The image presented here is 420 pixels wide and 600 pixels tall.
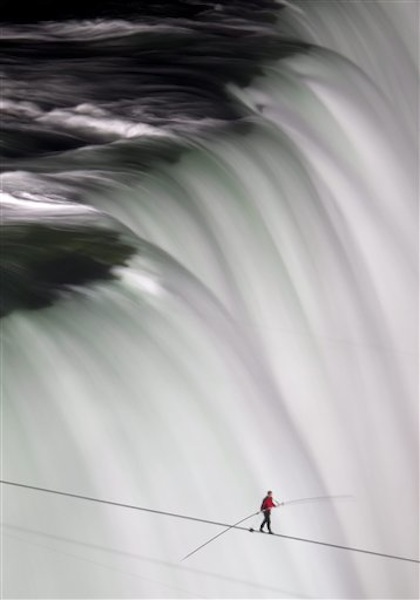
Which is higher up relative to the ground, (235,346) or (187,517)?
(235,346)

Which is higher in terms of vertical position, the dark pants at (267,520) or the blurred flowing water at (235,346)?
the blurred flowing water at (235,346)

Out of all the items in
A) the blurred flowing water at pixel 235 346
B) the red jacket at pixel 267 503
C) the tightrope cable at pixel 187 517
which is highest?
the blurred flowing water at pixel 235 346

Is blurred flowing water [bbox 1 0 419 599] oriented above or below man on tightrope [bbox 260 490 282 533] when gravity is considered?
above

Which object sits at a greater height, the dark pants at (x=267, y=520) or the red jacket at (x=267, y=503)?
the red jacket at (x=267, y=503)

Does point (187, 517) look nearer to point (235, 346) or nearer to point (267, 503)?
point (267, 503)

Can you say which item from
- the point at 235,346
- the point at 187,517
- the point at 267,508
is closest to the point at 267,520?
the point at 267,508

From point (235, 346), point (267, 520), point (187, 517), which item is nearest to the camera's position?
point (187, 517)

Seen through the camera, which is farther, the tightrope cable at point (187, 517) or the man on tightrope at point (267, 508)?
the man on tightrope at point (267, 508)

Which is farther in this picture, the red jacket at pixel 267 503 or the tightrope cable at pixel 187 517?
the red jacket at pixel 267 503
